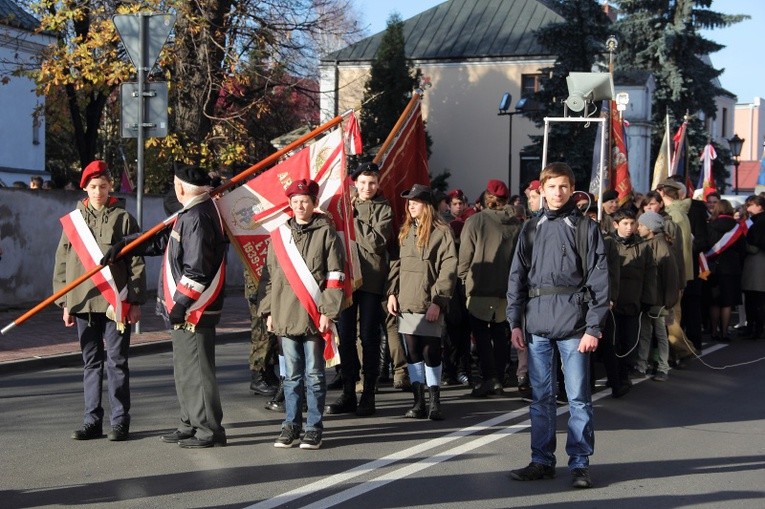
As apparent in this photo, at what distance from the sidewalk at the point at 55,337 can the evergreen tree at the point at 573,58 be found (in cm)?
2313

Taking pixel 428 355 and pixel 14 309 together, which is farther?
pixel 14 309

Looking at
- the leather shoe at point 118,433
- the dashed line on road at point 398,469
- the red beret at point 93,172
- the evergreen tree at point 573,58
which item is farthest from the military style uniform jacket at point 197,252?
the evergreen tree at point 573,58

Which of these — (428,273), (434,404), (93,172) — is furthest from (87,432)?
(428,273)

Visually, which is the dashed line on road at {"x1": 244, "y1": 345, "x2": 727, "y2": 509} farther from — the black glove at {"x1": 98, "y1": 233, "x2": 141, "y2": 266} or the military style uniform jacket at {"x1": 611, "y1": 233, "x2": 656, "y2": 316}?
the black glove at {"x1": 98, "y1": 233, "x2": 141, "y2": 266}

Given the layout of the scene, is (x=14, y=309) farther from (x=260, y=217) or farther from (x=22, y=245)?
(x=260, y=217)

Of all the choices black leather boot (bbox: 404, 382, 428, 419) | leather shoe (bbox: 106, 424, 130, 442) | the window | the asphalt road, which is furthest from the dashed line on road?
the window

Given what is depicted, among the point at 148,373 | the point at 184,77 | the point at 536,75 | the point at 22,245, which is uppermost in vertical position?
the point at 536,75

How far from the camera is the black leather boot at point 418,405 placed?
30.2ft

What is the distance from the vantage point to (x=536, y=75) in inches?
1901

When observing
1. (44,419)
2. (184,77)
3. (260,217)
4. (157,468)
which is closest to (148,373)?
(44,419)

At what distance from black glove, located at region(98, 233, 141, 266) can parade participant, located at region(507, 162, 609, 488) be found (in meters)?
2.74

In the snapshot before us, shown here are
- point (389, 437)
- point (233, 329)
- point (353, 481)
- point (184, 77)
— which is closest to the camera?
point (353, 481)

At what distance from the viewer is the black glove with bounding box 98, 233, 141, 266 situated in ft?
26.1

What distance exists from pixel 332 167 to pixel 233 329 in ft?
23.2
